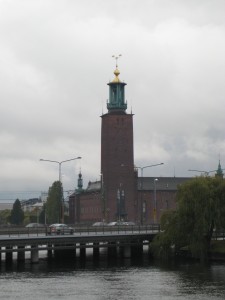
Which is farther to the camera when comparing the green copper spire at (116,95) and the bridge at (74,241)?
the green copper spire at (116,95)

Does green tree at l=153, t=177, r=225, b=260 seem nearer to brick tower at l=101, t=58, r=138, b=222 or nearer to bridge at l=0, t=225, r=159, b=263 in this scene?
bridge at l=0, t=225, r=159, b=263

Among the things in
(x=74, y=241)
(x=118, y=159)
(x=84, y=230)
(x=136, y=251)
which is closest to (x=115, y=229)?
(x=84, y=230)

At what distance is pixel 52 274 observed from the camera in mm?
82812

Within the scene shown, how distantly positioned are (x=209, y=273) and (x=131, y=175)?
393ft

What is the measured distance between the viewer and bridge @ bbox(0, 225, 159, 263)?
3740 inches

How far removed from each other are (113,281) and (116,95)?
127 meters

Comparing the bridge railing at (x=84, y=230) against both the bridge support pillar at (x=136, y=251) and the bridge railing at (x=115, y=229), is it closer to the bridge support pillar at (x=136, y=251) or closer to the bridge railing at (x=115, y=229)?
the bridge railing at (x=115, y=229)

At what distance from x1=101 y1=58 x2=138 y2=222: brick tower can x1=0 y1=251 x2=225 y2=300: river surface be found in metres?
97.9

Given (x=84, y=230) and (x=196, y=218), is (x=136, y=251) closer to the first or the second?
(x=84, y=230)

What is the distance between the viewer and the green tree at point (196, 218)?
95312 millimetres

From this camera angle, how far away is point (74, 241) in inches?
3898

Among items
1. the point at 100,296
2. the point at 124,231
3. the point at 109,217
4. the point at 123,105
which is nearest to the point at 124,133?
the point at 123,105

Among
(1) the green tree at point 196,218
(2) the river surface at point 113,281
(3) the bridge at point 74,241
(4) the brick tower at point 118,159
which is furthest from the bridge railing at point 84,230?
(4) the brick tower at point 118,159

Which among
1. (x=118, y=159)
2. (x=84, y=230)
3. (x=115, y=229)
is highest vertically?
(x=118, y=159)
